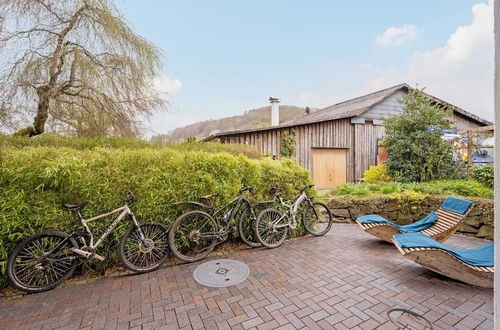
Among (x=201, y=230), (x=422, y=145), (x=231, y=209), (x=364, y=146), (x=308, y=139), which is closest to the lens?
(x=201, y=230)

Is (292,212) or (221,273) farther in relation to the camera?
(292,212)

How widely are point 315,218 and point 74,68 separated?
227 inches

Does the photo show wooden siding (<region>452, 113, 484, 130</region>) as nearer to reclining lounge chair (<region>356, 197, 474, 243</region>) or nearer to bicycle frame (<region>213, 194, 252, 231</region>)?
reclining lounge chair (<region>356, 197, 474, 243</region>)

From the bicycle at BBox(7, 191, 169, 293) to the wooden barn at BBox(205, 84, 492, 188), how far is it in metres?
6.11

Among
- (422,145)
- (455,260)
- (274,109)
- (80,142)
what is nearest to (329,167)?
(422,145)

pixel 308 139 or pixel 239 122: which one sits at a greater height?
pixel 239 122

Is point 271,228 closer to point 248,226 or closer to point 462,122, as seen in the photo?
point 248,226

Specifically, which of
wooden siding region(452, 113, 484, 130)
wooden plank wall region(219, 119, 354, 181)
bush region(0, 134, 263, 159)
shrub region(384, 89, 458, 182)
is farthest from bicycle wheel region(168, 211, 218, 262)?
wooden siding region(452, 113, 484, 130)

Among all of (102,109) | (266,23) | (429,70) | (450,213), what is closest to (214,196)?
(102,109)

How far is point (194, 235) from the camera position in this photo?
324 centimetres

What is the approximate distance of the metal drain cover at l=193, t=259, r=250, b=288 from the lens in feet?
8.64

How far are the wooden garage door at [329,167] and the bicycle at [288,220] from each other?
560 centimetres

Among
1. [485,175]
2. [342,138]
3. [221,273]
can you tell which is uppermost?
[342,138]

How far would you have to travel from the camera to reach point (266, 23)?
27.1 feet
